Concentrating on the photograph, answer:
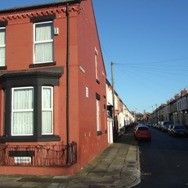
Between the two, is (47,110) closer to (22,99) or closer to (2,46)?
(22,99)

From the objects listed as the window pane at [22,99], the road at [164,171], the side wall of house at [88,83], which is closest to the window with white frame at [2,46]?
the window pane at [22,99]

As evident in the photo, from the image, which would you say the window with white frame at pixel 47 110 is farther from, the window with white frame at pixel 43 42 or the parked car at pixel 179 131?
the parked car at pixel 179 131

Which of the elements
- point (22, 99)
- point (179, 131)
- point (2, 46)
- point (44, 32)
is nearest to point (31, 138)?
point (22, 99)

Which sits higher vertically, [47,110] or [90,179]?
[47,110]

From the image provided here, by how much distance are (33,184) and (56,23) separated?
7750 mm

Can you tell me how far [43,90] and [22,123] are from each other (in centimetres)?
172

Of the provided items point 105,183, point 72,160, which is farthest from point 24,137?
point 105,183

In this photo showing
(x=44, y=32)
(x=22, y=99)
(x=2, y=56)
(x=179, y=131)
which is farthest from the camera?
(x=179, y=131)

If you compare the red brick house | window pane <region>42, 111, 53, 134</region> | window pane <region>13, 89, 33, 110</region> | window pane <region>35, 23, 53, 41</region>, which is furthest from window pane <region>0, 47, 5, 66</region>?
window pane <region>42, 111, 53, 134</region>

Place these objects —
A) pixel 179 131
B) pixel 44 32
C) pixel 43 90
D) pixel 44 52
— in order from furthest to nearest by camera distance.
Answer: pixel 179 131 < pixel 44 32 < pixel 44 52 < pixel 43 90

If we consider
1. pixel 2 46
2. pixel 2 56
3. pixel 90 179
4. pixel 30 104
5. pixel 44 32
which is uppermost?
pixel 44 32

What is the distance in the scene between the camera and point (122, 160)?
70.2 feet

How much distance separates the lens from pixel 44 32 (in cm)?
1903

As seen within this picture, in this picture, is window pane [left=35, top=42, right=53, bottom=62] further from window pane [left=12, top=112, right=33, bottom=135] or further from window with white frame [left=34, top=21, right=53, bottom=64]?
window pane [left=12, top=112, right=33, bottom=135]
